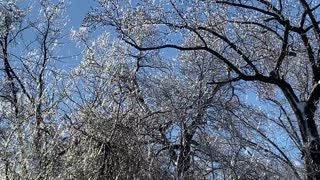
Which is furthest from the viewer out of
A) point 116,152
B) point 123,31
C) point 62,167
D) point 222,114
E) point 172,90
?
point 123,31

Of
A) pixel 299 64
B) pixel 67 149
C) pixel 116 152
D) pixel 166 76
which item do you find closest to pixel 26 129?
pixel 67 149

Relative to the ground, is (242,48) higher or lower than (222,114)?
higher

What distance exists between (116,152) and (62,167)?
934 millimetres

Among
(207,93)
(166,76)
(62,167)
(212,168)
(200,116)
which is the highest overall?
(166,76)

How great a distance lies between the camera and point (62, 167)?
8.31 metres

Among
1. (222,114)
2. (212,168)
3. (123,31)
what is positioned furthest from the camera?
(123,31)

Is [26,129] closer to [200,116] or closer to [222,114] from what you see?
[200,116]

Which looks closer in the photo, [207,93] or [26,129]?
[26,129]

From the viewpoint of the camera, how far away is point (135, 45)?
47.0 feet

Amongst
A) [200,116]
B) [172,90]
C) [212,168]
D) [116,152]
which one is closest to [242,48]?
[172,90]

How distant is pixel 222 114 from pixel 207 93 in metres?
0.64

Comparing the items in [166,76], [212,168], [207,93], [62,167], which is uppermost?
[166,76]

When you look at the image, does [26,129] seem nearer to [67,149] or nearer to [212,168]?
[67,149]

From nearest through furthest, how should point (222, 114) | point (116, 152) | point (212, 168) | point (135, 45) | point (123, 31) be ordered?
1. point (116, 152)
2. point (212, 168)
3. point (222, 114)
4. point (123, 31)
5. point (135, 45)
